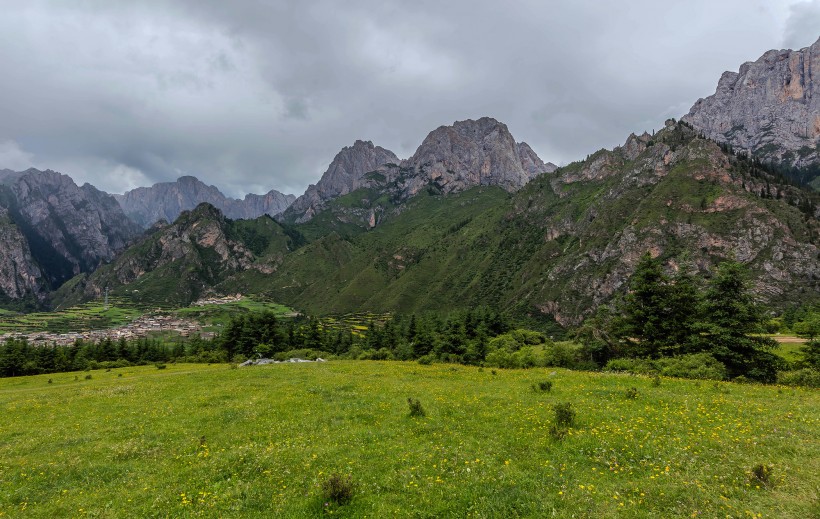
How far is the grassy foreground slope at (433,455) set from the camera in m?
10.2

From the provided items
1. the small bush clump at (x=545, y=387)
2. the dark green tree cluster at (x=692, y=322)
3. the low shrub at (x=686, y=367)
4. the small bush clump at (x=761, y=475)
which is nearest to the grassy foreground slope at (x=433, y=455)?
the small bush clump at (x=761, y=475)

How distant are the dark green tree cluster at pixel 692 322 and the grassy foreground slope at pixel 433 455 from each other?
1284 centimetres

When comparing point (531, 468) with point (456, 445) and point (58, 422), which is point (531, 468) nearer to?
point (456, 445)

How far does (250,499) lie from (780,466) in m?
16.2

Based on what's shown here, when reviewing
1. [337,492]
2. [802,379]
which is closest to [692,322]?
[802,379]

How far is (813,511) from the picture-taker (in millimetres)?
8609

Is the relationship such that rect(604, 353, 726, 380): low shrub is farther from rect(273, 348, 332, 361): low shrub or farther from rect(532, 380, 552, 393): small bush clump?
rect(273, 348, 332, 361): low shrub

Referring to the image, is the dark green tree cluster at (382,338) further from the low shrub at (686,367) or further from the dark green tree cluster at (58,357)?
the low shrub at (686,367)

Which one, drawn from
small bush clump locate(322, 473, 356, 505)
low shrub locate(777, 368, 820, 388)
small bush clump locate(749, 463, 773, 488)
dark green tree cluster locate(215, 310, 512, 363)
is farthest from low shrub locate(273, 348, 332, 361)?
small bush clump locate(749, 463, 773, 488)

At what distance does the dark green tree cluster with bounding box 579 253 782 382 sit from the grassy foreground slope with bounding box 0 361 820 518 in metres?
12.8

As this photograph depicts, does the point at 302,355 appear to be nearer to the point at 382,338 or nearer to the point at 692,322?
the point at 382,338

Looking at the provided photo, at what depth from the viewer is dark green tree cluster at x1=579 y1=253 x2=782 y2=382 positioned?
109 feet

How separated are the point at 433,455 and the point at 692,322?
130ft

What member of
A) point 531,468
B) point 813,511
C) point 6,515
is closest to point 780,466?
point 813,511
